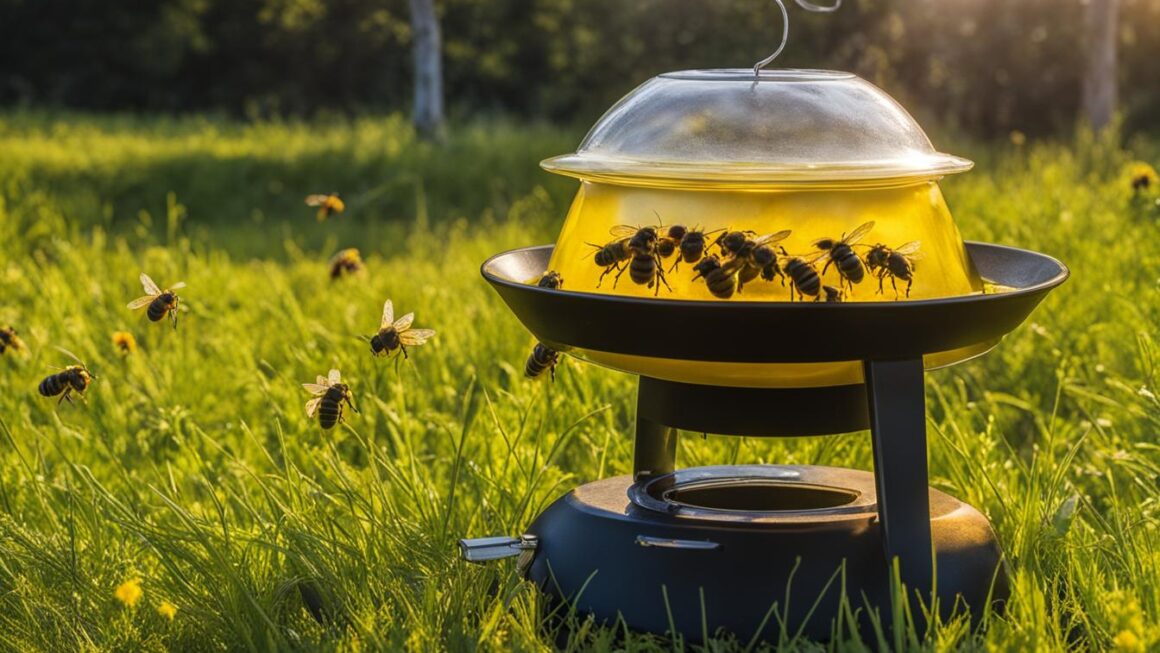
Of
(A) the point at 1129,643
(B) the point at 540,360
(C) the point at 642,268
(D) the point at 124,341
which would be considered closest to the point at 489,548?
(B) the point at 540,360

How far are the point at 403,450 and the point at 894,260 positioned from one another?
1507 mm

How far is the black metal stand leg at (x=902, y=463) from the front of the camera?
92.2 inches

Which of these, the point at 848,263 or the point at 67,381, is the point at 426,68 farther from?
the point at 848,263

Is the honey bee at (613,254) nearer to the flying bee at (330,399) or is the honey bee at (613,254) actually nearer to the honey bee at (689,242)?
the honey bee at (689,242)

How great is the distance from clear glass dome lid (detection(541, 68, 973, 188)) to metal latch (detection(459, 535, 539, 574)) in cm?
76

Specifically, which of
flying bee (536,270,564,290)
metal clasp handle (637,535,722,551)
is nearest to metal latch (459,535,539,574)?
metal clasp handle (637,535,722,551)

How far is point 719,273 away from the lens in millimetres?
2205

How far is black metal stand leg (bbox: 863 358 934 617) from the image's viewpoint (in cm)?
234

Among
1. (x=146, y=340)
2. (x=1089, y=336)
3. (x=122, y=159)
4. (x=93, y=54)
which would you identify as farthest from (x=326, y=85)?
(x=1089, y=336)

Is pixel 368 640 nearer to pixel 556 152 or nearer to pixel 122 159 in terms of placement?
pixel 556 152

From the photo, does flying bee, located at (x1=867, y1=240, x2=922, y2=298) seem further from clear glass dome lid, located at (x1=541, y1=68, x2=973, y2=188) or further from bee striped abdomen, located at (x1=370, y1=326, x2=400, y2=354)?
bee striped abdomen, located at (x1=370, y1=326, x2=400, y2=354)

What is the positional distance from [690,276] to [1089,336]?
2.69 meters

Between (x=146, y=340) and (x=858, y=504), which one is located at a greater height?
(x=858, y=504)

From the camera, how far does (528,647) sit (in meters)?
2.38
